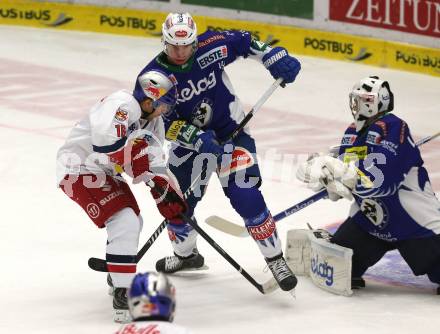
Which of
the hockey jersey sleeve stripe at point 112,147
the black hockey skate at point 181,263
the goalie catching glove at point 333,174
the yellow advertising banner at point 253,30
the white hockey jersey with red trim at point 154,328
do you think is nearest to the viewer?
the white hockey jersey with red trim at point 154,328

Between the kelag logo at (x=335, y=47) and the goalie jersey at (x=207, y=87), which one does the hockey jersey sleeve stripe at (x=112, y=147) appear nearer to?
the goalie jersey at (x=207, y=87)

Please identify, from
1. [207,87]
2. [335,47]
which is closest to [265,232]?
[207,87]

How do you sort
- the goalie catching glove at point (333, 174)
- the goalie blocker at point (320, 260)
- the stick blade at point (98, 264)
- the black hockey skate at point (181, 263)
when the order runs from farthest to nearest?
the black hockey skate at point (181, 263) < the goalie blocker at point (320, 260) < the stick blade at point (98, 264) < the goalie catching glove at point (333, 174)

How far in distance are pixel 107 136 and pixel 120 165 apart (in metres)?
0.26

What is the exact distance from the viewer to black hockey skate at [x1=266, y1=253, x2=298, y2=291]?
618cm

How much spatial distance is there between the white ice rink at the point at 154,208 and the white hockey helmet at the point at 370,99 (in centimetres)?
96

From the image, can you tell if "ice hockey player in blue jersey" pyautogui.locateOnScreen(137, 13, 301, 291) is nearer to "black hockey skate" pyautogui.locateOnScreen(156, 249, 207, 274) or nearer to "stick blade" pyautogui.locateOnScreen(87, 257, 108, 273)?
"black hockey skate" pyautogui.locateOnScreen(156, 249, 207, 274)

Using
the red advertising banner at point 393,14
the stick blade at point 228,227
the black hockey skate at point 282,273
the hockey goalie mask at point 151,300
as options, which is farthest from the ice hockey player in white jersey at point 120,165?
the red advertising banner at point 393,14

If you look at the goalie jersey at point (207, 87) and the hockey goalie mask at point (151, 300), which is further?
the goalie jersey at point (207, 87)

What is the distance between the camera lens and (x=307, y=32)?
460 inches

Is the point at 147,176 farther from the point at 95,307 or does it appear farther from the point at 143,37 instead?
the point at 143,37

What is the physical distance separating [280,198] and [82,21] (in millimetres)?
5140

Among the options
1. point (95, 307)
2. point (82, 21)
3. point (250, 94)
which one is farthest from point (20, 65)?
point (95, 307)

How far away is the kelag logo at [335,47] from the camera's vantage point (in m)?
11.5
